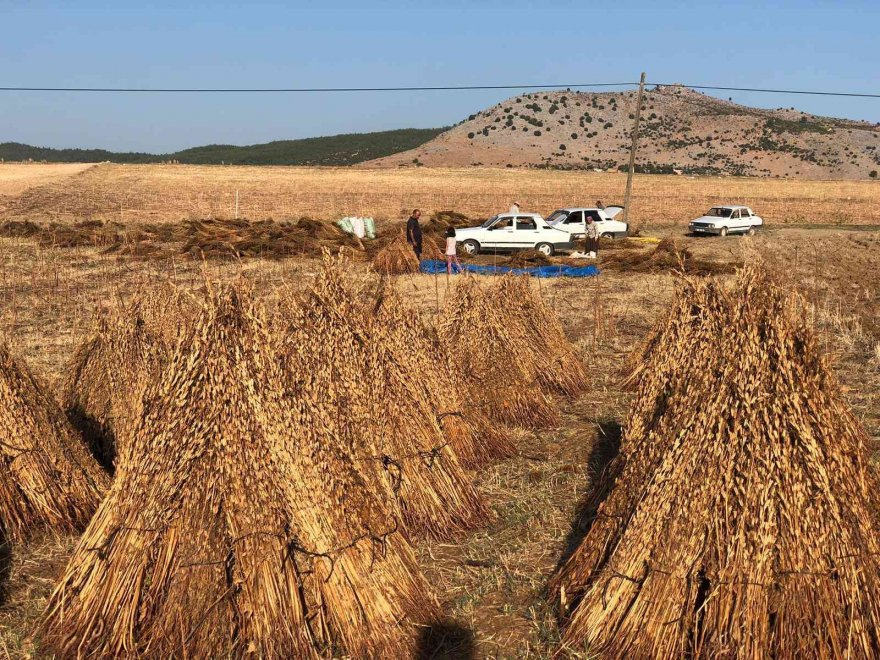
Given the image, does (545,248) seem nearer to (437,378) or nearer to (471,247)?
(471,247)

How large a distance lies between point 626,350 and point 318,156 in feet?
400

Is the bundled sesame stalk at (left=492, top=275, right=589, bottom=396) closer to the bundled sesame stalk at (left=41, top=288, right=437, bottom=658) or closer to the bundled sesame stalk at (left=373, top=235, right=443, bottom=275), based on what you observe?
the bundled sesame stalk at (left=41, top=288, right=437, bottom=658)

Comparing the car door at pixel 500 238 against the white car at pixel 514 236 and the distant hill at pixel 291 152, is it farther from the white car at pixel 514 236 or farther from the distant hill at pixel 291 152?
the distant hill at pixel 291 152

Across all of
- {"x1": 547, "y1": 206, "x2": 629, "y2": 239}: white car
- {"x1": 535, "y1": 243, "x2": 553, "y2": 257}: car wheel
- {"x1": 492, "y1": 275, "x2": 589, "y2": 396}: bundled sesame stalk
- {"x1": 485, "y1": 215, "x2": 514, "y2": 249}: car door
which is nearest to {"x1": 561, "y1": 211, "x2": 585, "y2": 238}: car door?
{"x1": 547, "y1": 206, "x2": 629, "y2": 239}: white car

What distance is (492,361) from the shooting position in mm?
8094

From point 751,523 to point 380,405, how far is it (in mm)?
2630

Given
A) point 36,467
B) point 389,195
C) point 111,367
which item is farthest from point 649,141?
point 36,467

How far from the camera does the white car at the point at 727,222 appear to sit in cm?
3005

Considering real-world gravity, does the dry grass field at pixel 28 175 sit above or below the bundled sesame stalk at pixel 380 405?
below

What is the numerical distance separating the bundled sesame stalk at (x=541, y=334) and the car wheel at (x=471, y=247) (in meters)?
13.4

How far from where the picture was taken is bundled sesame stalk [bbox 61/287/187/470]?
6.81 meters

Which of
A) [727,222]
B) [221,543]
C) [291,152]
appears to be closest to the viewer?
[221,543]

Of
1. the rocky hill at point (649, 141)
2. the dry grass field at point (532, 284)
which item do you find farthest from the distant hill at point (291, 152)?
the dry grass field at point (532, 284)

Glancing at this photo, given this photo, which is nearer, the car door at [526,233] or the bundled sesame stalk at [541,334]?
the bundled sesame stalk at [541,334]
